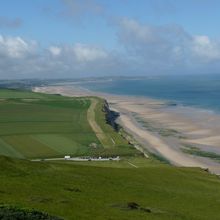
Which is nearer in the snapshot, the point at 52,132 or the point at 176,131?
the point at 52,132

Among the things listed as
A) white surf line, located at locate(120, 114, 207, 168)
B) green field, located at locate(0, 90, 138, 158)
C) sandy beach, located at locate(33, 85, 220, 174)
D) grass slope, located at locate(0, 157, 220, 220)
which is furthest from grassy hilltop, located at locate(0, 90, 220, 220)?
sandy beach, located at locate(33, 85, 220, 174)

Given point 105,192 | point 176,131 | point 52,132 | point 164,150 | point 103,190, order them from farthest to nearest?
point 176,131, point 52,132, point 164,150, point 103,190, point 105,192

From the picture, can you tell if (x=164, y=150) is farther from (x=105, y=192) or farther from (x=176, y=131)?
(x=105, y=192)

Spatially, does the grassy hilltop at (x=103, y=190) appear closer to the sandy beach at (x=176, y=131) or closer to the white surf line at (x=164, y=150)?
the white surf line at (x=164, y=150)

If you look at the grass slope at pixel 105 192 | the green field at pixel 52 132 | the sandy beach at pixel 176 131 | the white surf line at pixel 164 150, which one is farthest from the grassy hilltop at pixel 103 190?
the sandy beach at pixel 176 131

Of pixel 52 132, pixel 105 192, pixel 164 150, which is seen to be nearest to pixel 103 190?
pixel 105 192

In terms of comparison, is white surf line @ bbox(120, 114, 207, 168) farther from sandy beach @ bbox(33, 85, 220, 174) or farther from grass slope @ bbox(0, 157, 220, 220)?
grass slope @ bbox(0, 157, 220, 220)

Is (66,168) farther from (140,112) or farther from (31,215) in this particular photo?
(140,112)
